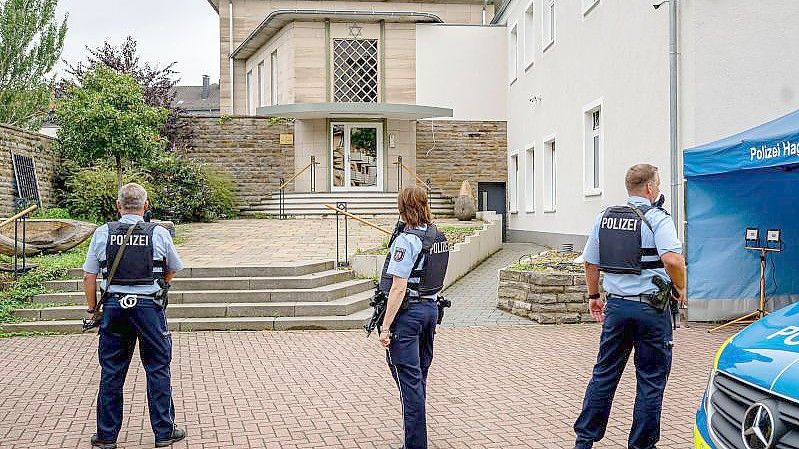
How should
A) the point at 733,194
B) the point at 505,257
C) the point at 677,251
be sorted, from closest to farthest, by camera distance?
the point at 677,251
the point at 733,194
the point at 505,257

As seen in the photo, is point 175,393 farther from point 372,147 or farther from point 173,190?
point 372,147

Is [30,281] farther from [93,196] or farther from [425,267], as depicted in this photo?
[425,267]

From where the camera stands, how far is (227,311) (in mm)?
12414

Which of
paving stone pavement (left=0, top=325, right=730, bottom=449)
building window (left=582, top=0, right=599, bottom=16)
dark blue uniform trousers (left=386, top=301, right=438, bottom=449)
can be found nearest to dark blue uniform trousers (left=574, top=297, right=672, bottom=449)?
paving stone pavement (left=0, top=325, right=730, bottom=449)

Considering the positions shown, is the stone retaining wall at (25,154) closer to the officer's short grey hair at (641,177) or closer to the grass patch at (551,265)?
the grass patch at (551,265)

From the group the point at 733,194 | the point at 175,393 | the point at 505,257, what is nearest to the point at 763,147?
the point at 733,194

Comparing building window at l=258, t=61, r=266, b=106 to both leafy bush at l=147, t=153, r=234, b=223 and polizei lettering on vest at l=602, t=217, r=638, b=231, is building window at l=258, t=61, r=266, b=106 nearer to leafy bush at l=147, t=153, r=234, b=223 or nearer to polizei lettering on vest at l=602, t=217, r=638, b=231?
leafy bush at l=147, t=153, r=234, b=223

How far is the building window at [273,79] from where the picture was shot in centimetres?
2925

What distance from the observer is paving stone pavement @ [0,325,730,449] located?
251 inches

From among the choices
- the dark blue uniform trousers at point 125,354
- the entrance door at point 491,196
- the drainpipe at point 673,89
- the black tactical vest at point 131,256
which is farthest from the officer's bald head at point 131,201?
the entrance door at point 491,196

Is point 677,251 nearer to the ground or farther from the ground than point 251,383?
farther from the ground

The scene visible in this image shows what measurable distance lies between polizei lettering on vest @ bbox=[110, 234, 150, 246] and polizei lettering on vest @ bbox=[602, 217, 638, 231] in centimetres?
309

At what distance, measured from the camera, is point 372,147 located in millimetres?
28359

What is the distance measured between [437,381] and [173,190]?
691 inches
